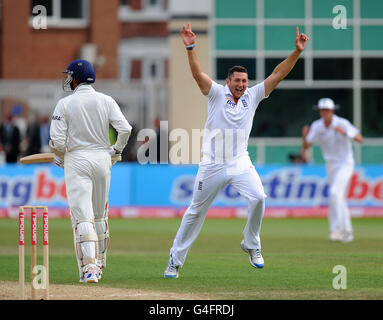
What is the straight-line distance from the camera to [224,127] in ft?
35.5

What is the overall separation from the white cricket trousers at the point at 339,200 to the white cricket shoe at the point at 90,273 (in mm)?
6912

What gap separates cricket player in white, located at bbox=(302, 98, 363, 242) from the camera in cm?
1620

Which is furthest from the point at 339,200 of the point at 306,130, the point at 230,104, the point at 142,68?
the point at 142,68

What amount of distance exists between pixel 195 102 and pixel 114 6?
30.2 ft

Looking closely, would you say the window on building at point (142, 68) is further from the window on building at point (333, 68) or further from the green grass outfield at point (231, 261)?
the green grass outfield at point (231, 261)

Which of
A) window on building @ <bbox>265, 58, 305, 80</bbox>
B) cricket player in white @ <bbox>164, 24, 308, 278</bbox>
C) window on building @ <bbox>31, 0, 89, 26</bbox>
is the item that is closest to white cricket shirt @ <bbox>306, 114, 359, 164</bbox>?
cricket player in white @ <bbox>164, 24, 308, 278</bbox>

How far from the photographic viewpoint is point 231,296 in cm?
920

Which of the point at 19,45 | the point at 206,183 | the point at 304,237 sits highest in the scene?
the point at 19,45

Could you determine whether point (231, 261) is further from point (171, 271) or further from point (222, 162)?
point (222, 162)

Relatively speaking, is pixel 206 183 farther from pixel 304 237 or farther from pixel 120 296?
pixel 304 237

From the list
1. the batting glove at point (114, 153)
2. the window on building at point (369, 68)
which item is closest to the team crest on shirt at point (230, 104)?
the batting glove at point (114, 153)

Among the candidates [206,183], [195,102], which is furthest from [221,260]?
[195,102]

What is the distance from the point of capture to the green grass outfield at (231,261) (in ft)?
32.3

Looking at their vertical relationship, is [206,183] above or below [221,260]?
above
